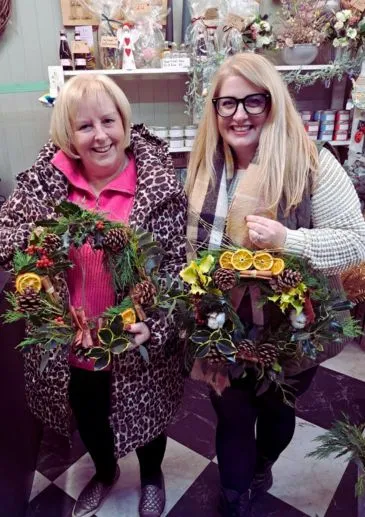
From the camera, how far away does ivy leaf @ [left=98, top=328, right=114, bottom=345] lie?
91 centimetres

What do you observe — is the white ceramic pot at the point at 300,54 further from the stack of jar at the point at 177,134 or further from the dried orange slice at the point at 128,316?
the dried orange slice at the point at 128,316

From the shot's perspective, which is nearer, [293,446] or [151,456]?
[151,456]

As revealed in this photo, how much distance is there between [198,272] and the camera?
0.88 m

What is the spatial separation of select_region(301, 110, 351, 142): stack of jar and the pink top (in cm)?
173

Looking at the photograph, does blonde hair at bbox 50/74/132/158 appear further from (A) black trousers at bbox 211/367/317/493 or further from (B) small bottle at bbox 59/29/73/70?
(B) small bottle at bbox 59/29/73/70

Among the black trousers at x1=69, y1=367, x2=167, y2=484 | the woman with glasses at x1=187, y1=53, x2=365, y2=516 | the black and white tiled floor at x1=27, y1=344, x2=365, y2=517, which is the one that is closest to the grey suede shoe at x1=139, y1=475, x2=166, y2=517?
the black and white tiled floor at x1=27, y1=344, x2=365, y2=517

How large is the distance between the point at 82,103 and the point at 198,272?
0.50 m

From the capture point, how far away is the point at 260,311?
0.97 meters

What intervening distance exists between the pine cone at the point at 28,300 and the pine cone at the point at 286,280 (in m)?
0.51

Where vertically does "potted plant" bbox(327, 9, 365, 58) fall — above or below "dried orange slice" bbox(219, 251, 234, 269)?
above

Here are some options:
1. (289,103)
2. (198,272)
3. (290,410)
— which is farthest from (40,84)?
(290,410)

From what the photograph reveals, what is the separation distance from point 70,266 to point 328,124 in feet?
6.81

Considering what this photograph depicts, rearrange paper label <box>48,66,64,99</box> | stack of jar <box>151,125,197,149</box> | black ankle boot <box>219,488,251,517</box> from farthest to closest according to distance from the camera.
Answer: stack of jar <box>151,125,197,149</box> → paper label <box>48,66,64,99</box> → black ankle boot <box>219,488,251,517</box>

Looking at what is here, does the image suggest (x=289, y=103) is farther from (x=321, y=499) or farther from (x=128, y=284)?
(x=321, y=499)
